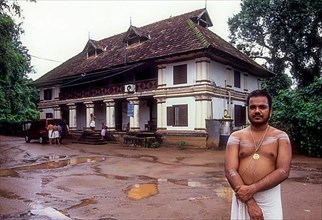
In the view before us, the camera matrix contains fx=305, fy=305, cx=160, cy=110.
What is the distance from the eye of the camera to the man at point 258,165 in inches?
101

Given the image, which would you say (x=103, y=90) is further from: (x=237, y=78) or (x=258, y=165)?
(x=258, y=165)

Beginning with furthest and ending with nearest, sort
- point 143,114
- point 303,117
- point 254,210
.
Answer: point 143,114 < point 303,117 < point 254,210

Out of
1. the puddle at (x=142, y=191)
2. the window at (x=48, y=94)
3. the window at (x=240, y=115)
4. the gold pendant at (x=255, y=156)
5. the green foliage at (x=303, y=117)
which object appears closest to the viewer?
the gold pendant at (x=255, y=156)

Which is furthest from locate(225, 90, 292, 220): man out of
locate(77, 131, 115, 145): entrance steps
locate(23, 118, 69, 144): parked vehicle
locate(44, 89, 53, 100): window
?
locate(44, 89, 53, 100): window

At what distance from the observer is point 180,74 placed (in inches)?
790

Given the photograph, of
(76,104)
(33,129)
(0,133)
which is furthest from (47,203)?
(0,133)

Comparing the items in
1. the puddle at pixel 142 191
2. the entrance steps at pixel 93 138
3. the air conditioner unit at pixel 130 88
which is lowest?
the puddle at pixel 142 191

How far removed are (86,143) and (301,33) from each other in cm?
2010

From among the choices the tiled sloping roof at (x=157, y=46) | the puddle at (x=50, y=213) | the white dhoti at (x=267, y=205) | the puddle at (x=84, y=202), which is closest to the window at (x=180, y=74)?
the tiled sloping roof at (x=157, y=46)

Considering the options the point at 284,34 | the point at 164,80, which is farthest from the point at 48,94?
Result: the point at 284,34

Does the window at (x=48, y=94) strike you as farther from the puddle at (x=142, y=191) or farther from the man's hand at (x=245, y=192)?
the man's hand at (x=245, y=192)

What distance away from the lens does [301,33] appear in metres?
26.1

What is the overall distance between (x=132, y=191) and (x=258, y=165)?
5.69 meters

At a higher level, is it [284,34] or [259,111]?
[284,34]
